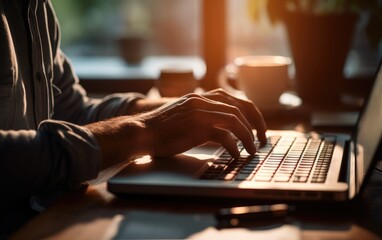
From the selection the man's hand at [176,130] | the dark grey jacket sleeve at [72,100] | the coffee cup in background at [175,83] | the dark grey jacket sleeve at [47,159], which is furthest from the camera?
the coffee cup in background at [175,83]

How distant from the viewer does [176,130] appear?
972 millimetres

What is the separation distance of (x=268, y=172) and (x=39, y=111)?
51cm

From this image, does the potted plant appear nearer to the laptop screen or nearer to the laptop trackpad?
the laptop screen

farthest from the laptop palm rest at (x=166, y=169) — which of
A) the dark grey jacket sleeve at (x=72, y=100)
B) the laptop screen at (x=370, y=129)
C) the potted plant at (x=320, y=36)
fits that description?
the potted plant at (x=320, y=36)

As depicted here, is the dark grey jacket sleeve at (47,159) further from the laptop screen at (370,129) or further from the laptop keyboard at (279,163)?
the laptop screen at (370,129)

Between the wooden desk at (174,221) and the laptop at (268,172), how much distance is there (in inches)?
0.8

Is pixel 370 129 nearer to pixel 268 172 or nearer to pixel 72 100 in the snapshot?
pixel 268 172

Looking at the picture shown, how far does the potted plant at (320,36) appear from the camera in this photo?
1745mm

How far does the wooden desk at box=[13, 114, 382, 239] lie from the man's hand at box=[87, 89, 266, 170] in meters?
0.10

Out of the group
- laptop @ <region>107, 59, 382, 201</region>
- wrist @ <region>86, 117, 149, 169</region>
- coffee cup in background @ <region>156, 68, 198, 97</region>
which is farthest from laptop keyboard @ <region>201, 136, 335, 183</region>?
coffee cup in background @ <region>156, 68, 198, 97</region>

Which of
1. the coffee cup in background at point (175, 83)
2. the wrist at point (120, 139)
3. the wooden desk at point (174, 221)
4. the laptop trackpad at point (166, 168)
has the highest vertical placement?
the wrist at point (120, 139)

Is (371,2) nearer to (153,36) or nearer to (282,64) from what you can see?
(282,64)

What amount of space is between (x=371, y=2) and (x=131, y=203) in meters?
1.18

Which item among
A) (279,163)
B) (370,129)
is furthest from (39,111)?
(370,129)
